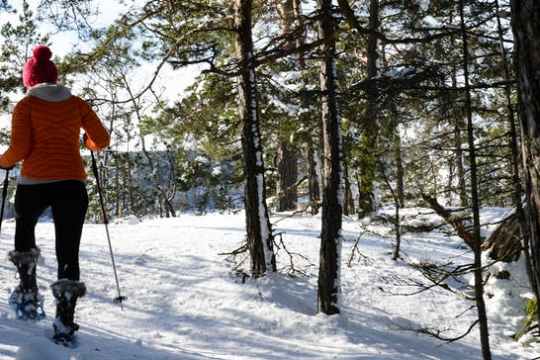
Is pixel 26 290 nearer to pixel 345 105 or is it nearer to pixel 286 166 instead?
pixel 345 105

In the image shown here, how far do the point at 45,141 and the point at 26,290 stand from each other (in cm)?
125

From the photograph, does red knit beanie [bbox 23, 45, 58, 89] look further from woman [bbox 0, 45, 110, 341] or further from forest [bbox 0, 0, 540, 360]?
forest [bbox 0, 0, 540, 360]

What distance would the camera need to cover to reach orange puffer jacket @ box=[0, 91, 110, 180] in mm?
3787

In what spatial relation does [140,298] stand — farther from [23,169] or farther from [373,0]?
[373,0]

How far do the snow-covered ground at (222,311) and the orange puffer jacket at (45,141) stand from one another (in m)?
1.25

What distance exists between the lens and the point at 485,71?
7.29 m

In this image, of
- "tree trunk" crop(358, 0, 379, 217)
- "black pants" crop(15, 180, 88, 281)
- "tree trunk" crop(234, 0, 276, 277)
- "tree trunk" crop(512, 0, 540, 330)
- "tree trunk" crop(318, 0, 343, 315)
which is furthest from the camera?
"tree trunk" crop(234, 0, 276, 277)

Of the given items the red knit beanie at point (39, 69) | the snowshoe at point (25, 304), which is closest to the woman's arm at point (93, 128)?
the red knit beanie at point (39, 69)

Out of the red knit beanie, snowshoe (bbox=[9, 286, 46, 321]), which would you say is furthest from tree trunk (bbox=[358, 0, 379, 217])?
snowshoe (bbox=[9, 286, 46, 321])

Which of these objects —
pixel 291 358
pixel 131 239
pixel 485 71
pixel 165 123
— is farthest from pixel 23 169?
pixel 131 239

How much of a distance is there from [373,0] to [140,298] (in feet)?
24.0

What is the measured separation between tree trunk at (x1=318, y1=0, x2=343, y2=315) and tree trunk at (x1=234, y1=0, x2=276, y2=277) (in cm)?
131

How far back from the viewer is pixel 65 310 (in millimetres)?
3785

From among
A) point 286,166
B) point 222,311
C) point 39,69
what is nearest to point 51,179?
point 39,69
